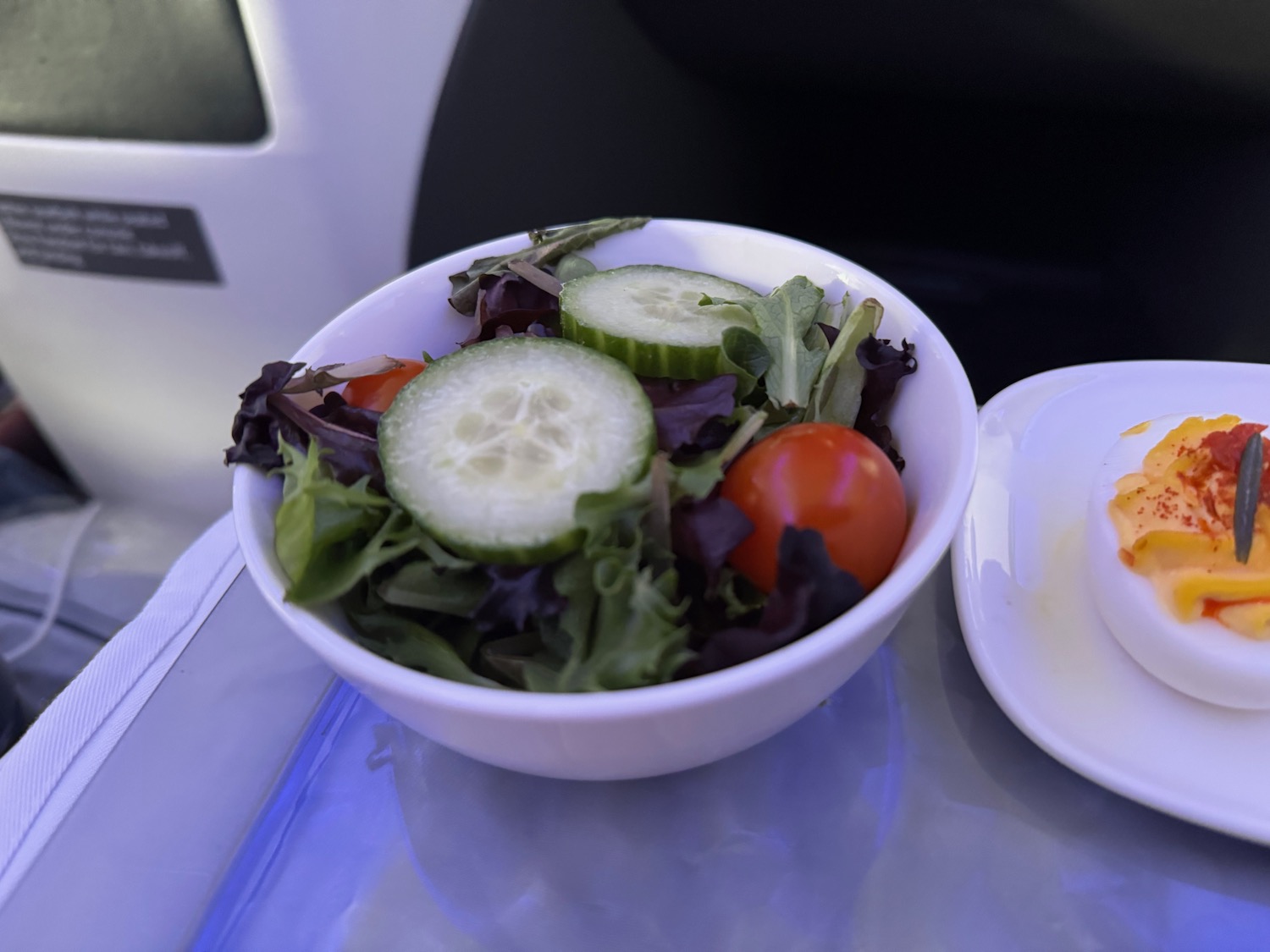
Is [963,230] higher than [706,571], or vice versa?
[706,571]

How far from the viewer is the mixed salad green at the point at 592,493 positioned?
47 cm

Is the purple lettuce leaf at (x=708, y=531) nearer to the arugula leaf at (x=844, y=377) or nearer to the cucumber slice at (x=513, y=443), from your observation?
the cucumber slice at (x=513, y=443)

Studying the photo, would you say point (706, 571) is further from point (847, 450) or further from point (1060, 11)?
point (1060, 11)

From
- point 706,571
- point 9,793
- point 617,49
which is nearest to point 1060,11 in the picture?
point 617,49

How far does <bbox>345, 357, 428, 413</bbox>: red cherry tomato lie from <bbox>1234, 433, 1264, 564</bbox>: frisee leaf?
0.55 m

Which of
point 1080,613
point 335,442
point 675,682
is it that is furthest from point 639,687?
point 1080,613

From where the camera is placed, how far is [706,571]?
0.51 metres

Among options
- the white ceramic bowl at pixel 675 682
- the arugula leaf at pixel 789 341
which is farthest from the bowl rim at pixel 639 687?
the arugula leaf at pixel 789 341

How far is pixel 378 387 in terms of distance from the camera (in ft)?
2.08

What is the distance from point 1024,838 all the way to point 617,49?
93 cm

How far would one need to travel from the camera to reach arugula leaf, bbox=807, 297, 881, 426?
24.6 inches

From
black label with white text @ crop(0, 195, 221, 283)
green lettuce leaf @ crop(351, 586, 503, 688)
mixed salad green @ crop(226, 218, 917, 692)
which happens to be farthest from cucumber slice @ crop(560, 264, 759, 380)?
black label with white text @ crop(0, 195, 221, 283)

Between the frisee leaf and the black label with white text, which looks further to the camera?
the black label with white text

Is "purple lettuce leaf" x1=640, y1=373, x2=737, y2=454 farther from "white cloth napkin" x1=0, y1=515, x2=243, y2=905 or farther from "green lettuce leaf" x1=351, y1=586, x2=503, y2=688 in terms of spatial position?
"white cloth napkin" x1=0, y1=515, x2=243, y2=905
